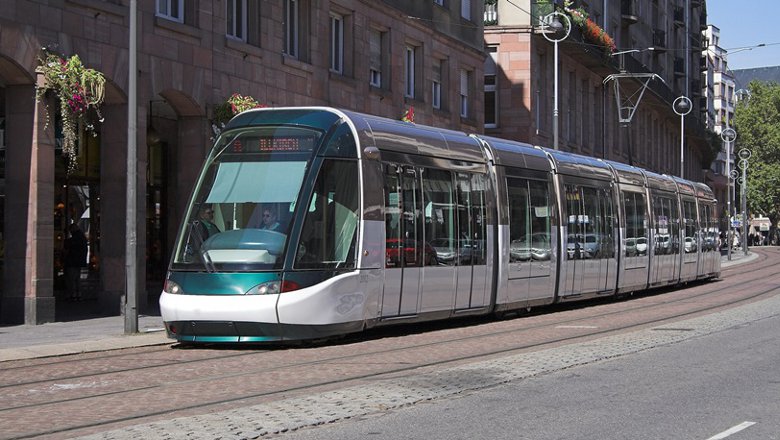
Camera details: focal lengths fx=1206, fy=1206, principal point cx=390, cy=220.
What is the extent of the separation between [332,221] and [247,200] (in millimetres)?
1130

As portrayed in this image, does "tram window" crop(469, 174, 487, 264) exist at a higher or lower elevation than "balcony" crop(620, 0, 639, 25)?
lower

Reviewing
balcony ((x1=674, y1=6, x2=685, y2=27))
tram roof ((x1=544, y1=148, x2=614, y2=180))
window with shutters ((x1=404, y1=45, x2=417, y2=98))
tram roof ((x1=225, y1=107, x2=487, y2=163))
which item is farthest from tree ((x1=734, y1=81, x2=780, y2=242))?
tram roof ((x1=225, y1=107, x2=487, y2=163))

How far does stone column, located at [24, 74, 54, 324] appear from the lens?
19.6m

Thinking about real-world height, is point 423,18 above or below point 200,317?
above

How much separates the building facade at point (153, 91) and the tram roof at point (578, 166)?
21.7 feet

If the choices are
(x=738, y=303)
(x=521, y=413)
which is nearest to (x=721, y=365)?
(x=521, y=413)

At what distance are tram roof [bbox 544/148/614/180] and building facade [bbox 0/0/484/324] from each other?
6.62m

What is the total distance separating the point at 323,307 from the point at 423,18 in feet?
70.4

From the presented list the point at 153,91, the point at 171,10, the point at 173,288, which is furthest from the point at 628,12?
the point at 173,288

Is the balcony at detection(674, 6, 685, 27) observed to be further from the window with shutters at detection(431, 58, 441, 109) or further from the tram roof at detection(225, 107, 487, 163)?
the tram roof at detection(225, 107, 487, 163)

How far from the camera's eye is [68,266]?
25.2 metres

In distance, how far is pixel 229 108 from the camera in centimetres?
2448

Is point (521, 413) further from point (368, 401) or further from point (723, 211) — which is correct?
point (723, 211)

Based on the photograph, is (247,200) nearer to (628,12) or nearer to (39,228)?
(39,228)
